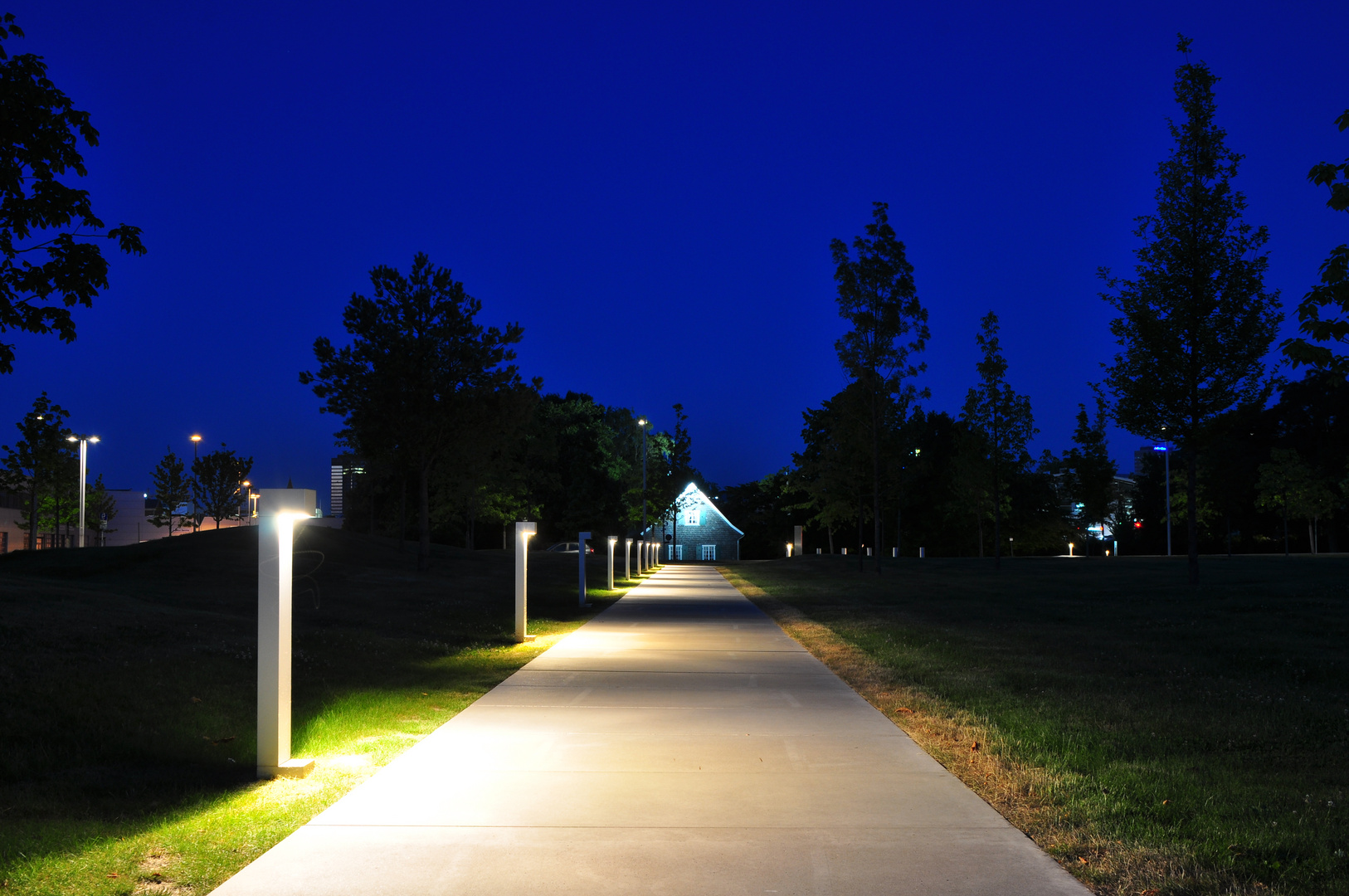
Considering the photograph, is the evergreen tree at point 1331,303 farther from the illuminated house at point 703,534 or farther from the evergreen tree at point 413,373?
the illuminated house at point 703,534

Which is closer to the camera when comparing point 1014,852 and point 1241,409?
point 1014,852

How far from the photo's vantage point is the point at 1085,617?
1891 centimetres

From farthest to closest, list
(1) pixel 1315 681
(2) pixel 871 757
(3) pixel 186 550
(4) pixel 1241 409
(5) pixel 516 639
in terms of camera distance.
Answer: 1. (3) pixel 186 550
2. (4) pixel 1241 409
3. (5) pixel 516 639
4. (1) pixel 1315 681
5. (2) pixel 871 757

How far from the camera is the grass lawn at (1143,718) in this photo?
16.8 ft

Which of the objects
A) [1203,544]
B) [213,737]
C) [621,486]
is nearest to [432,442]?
[213,737]

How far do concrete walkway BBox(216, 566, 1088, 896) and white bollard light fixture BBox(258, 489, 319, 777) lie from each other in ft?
2.41

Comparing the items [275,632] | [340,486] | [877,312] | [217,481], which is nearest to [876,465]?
[877,312]

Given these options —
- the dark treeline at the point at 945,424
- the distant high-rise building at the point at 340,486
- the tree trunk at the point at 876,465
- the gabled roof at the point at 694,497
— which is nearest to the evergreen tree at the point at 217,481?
the dark treeline at the point at 945,424

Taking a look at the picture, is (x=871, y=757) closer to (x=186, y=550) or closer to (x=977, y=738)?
(x=977, y=738)

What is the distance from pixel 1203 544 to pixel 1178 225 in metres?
67.7

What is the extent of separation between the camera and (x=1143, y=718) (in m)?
8.66

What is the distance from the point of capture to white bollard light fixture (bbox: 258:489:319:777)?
6.54 metres

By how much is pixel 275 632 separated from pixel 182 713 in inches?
110

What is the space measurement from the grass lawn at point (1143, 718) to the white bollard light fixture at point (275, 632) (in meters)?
→ 4.56
